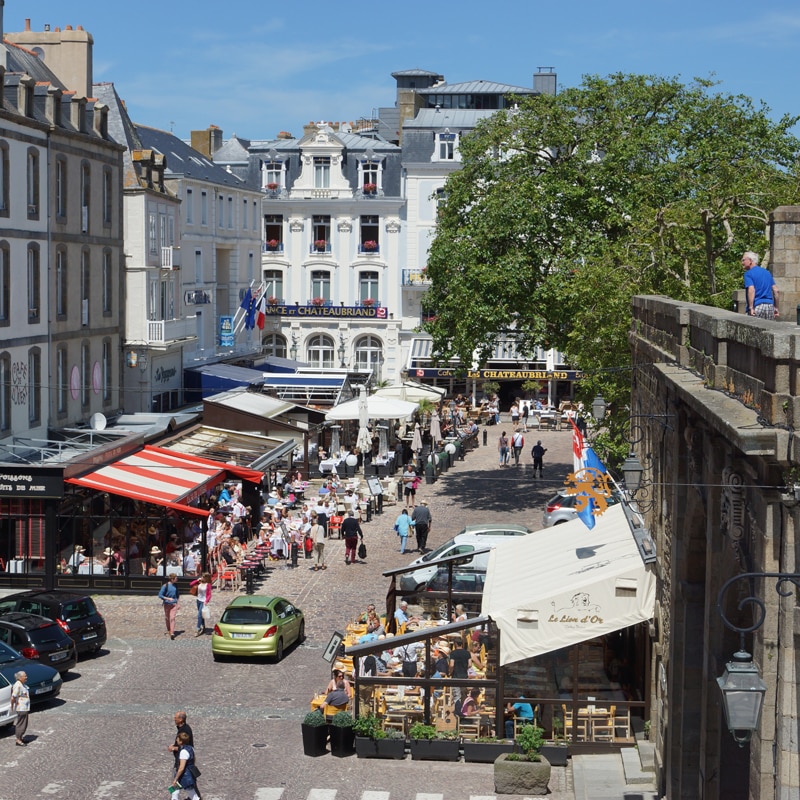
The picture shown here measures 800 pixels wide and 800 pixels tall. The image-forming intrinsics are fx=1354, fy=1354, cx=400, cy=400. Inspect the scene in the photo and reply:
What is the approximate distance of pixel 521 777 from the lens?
1822cm

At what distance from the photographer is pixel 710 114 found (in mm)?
38938

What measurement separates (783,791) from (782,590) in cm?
139

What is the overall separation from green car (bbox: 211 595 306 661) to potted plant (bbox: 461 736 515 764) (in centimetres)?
592

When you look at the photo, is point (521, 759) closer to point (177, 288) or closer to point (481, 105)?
point (177, 288)

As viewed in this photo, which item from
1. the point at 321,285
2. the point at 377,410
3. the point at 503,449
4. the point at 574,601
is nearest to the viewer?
the point at 574,601

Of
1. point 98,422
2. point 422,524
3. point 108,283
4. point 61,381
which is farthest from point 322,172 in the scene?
point 422,524

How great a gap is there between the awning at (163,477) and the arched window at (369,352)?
110 ft

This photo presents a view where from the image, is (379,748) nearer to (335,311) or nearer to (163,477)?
(163,477)

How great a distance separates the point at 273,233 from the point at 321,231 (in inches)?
101

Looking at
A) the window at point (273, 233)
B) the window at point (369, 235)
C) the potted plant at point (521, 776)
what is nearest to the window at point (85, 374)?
the potted plant at point (521, 776)

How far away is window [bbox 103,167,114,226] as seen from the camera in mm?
42375

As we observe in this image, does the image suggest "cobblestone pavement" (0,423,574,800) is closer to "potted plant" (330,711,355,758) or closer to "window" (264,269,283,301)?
"potted plant" (330,711,355,758)

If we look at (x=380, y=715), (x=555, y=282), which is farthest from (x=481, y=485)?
(x=380, y=715)

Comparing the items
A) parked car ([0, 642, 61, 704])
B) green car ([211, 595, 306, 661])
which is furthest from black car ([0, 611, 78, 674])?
green car ([211, 595, 306, 661])
